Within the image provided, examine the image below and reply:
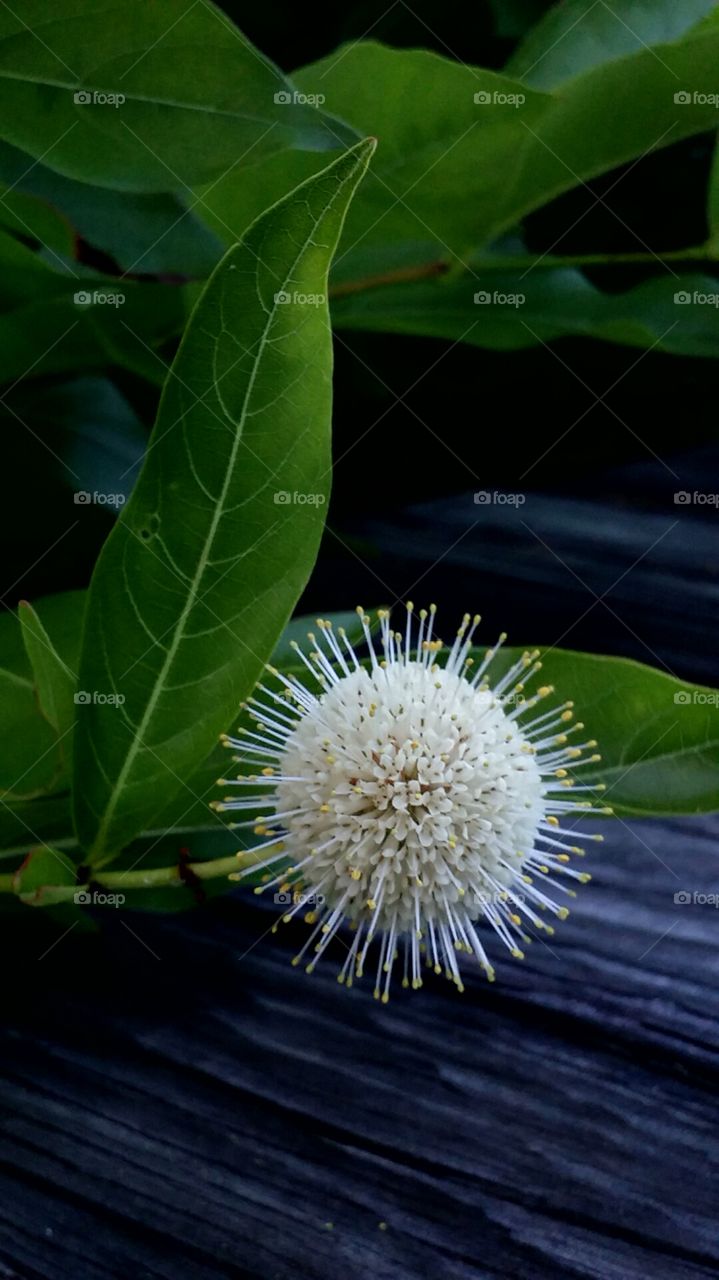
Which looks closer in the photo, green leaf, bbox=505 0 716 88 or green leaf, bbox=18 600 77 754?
green leaf, bbox=18 600 77 754

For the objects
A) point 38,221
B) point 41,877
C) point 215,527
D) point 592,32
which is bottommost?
point 41,877

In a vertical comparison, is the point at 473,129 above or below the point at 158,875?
above

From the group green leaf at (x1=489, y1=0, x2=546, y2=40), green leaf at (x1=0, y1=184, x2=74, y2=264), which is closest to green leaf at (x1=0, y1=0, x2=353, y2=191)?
green leaf at (x1=0, y1=184, x2=74, y2=264)

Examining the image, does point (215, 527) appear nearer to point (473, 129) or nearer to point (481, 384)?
point (473, 129)

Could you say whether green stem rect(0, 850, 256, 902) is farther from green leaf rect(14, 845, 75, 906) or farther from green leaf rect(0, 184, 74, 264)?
green leaf rect(0, 184, 74, 264)

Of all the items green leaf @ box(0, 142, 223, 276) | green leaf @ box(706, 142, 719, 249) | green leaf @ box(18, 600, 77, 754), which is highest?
green leaf @ box(706, 142, 719, 249)

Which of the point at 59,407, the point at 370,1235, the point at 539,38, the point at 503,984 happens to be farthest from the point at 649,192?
the point at 370,1235

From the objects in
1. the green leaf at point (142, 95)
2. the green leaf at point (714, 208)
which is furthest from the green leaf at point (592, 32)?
the green leaf at point (142, 95)

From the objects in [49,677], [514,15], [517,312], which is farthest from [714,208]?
[49,677]
